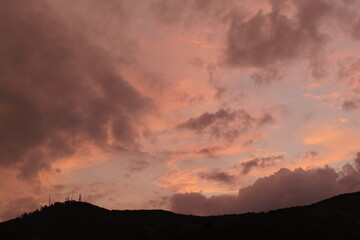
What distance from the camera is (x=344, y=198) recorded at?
5374 inches

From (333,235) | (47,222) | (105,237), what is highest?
(47,222)

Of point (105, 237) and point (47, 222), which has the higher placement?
point (47, 222)

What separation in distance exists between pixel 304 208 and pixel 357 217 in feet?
66.3

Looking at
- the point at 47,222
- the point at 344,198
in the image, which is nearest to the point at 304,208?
the point at 344,198

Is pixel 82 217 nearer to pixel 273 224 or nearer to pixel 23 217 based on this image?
pixel 23 217

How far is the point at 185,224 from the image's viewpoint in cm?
12319

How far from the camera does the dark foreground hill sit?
108250 mm

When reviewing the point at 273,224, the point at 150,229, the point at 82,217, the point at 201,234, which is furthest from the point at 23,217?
the point at 273,224

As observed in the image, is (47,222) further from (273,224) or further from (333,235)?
(333,235)

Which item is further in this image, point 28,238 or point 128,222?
point 128,222

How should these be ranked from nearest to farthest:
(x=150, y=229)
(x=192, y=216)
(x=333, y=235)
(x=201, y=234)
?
(x=333, y=235)
(x=201, y=234)
(x=150, y=229)
(x=192, y=216)

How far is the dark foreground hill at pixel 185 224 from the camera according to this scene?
108 m

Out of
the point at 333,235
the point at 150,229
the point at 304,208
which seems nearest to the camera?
the point at 333,235

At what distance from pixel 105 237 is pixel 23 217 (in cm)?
5536
